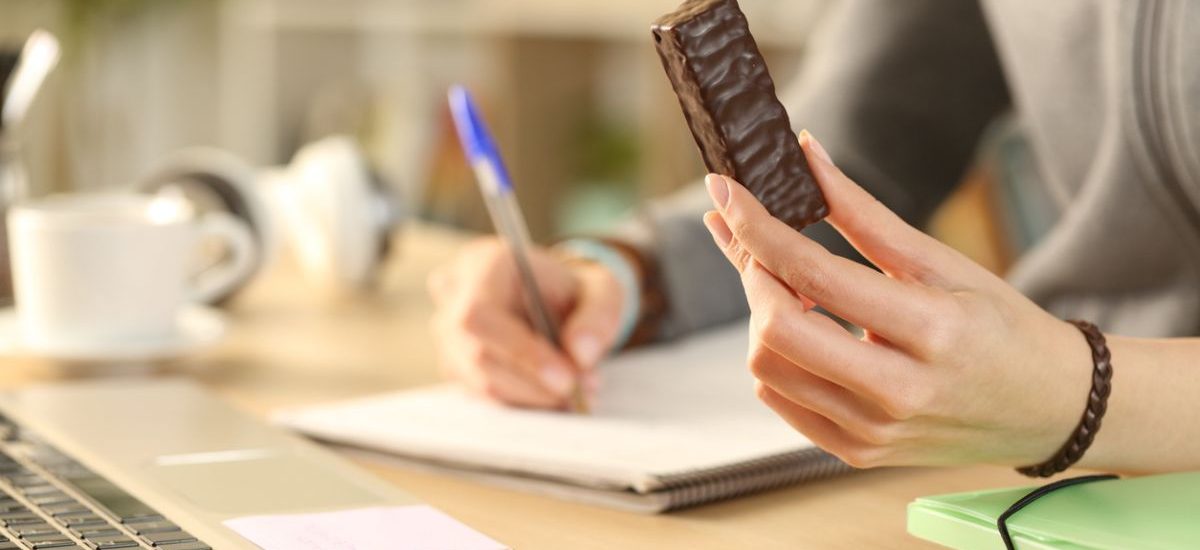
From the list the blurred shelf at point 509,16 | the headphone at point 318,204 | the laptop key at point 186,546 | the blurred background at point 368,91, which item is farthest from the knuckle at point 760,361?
the blurred background at point 368,91

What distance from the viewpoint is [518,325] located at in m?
0.82

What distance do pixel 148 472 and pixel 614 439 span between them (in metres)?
0.22

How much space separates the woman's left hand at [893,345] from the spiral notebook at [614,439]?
11cm

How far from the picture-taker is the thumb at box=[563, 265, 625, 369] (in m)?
0.81

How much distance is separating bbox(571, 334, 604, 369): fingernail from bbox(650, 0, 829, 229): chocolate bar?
13.0 inches

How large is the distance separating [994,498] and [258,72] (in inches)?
122

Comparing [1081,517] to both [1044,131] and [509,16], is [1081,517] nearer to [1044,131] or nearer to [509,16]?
[1044,131]

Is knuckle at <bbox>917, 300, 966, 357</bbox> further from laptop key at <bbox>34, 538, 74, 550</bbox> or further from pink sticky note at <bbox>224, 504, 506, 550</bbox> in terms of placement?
laptop key at <bbox>34, 538, 74, 550</bbox>

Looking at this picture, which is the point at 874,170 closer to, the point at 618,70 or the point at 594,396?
the point at 594,396

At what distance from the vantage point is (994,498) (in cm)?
51

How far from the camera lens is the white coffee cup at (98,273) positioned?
0.88m

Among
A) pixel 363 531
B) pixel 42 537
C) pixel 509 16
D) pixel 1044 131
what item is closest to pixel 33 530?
pixel 42 537

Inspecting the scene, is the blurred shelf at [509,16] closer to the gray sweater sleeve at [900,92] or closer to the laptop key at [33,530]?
the gray sweater sleeve at [900,92]

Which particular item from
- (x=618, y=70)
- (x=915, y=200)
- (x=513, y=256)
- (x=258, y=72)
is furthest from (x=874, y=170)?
(x=258, y=72)
